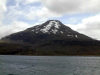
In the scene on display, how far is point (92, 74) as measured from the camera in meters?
75.1

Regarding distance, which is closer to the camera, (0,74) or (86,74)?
(0,74)

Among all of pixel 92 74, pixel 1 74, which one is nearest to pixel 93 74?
pixel 92 74

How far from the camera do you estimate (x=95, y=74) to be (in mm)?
75125

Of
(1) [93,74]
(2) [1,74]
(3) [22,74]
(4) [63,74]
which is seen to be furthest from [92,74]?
(2) [1,74]

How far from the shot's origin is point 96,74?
75.2 m

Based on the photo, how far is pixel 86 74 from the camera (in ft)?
246

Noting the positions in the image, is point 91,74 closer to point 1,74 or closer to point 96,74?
point 96,74

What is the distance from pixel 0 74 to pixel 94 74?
29.2 metres

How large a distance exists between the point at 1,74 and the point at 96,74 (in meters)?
29.6

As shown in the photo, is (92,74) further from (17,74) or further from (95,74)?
(17,74)

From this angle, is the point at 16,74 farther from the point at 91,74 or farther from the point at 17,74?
the point at 91,74

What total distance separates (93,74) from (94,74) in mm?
335

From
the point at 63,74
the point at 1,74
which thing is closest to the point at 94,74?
the point at 63,74

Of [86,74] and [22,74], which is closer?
[22,74]
